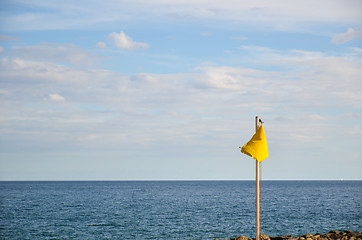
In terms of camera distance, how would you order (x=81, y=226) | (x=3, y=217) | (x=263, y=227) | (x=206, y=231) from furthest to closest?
(x=3, y=217) < (x=81, y=226) < (x=263, y=227) < (x=206, y=231)

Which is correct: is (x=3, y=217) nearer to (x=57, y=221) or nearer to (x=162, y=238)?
(x=57, y=221)

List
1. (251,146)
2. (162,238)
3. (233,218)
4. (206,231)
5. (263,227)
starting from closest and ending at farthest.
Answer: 1. (251,146)
2. (162,238)
3. (206,231)
4. (263,227)
5. (233,218)

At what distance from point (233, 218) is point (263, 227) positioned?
25.2 ft

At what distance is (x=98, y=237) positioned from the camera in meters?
37.6

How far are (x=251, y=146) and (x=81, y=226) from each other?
110 ft

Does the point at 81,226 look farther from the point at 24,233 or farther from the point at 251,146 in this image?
the point at 251,146

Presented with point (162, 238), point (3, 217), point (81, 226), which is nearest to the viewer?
point (162, 238)

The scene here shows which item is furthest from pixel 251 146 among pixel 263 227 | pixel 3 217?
pixel 3 217

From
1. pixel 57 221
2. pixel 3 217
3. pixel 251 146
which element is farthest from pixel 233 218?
→ pixel 251 146

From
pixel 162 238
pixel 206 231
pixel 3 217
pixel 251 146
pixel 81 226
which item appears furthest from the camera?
pixel 3 217

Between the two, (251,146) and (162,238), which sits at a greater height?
(251,146)

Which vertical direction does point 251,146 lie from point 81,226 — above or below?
above

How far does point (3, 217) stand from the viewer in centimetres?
5516

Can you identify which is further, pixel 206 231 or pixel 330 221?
pixel 330 221
